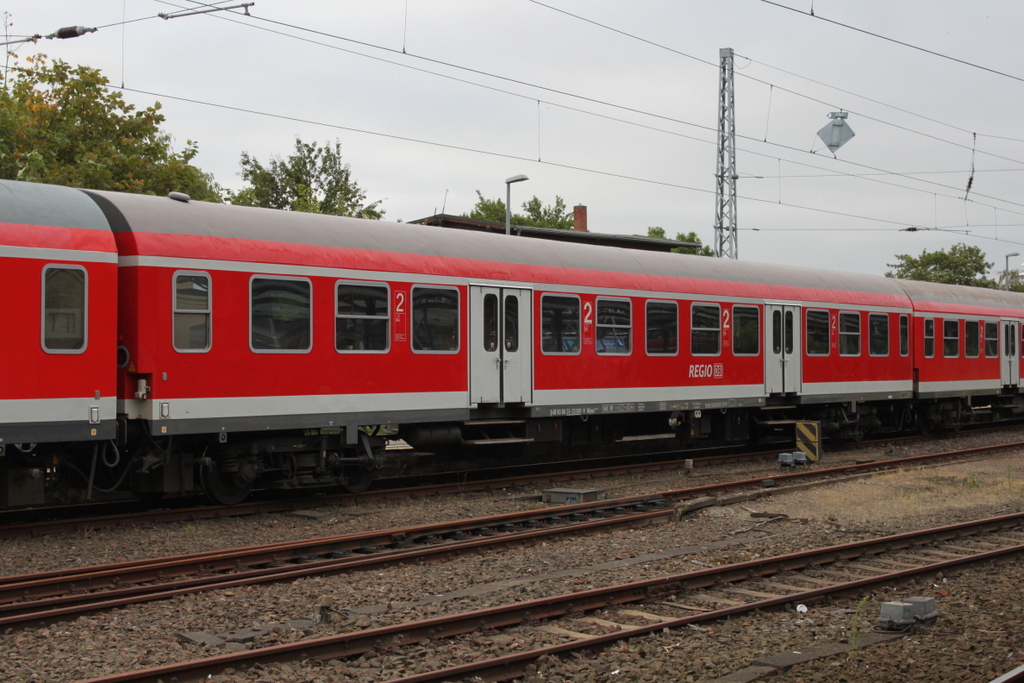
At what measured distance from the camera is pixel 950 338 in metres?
22.8

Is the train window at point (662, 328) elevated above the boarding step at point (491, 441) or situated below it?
above

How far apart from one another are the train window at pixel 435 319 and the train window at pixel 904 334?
12011 mm

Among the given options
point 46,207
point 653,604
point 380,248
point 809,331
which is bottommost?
point 653,604

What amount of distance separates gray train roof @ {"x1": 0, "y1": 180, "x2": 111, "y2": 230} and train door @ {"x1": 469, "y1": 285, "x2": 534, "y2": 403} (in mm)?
Answer: 5112

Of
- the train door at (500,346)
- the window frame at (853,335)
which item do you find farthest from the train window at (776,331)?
the train door at (500,346)

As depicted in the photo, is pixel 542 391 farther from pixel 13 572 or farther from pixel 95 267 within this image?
pixel 13 572

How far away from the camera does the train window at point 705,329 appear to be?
16859mm

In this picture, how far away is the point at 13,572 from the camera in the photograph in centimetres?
862

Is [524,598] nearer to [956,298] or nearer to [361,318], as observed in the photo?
[361,318]

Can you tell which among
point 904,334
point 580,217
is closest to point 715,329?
point 904,334

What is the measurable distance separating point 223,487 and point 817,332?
12.1m

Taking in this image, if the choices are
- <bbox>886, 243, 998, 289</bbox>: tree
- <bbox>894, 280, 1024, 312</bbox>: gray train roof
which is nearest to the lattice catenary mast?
<bbox>894, 280, 1024, 312</bbox>: gray train roof

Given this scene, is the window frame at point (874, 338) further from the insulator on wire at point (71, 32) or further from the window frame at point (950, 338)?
the insulator on wire at point (71, 32)

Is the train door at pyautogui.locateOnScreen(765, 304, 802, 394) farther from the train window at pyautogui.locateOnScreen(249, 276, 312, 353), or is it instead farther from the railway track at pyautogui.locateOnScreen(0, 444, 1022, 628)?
the train window at pyautogui.locateOnScreen(249, 276, 312, 353)
